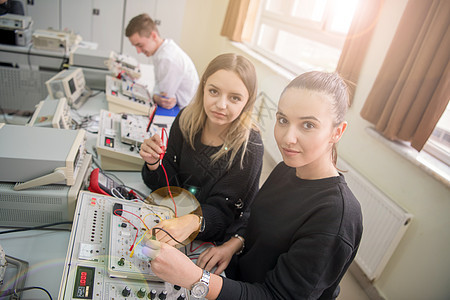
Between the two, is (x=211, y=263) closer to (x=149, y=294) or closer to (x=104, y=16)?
(x=149, y=294)

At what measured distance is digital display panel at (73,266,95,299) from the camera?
80 centimetres

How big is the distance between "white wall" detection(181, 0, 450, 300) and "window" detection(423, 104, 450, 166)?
189mm

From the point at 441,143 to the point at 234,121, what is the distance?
1.46 meters

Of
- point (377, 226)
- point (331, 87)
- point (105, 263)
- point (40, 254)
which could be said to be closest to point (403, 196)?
point (377, 226)

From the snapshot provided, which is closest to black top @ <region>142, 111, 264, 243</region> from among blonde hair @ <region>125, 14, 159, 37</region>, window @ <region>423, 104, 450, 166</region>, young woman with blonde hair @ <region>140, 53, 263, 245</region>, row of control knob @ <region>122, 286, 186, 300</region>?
young woman with blonde hair @ <region>140, 53, 263, 245</region>

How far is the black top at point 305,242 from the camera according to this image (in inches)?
31.6

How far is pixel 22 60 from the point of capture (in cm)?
272

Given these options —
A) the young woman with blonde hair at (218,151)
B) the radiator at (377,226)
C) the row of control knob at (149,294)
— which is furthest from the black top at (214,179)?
the radiator at (377,226)

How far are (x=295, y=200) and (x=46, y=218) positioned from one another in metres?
0.88

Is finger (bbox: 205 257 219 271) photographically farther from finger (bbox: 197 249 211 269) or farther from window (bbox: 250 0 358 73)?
window (bbox: 250 0 358 73)

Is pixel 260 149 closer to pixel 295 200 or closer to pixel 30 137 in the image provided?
pixel 295 200

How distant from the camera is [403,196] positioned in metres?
1.92

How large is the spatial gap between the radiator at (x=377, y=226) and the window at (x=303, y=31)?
1.13 metres

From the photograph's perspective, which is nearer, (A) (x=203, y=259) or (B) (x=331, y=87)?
(B) (x=331, y=87)
